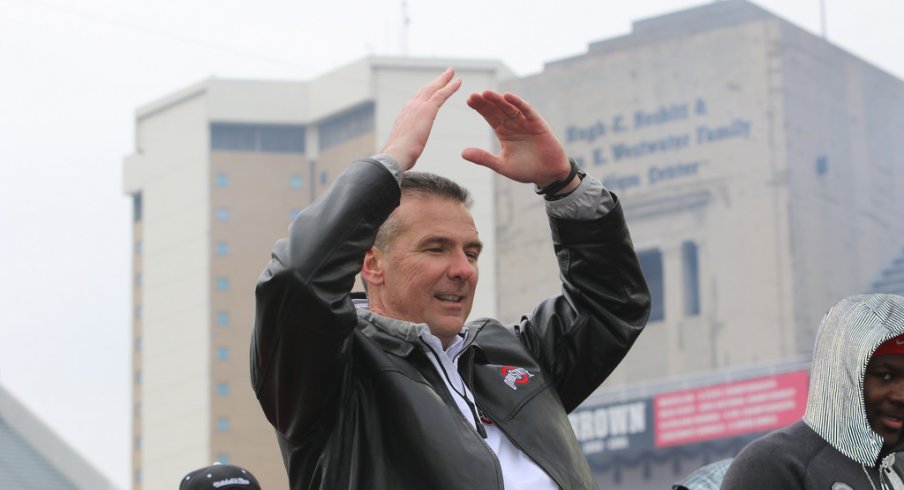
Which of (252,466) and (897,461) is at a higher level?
(897,461)

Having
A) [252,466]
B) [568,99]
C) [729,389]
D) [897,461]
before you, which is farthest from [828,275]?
[897,461]

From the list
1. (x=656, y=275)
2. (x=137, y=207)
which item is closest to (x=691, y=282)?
(x=656, y=275)

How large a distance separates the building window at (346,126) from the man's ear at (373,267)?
275ft

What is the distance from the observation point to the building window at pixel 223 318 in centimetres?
9050

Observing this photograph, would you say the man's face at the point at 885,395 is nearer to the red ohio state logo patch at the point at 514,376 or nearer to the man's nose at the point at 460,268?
the red ohio state logo patch at the point at 514,376

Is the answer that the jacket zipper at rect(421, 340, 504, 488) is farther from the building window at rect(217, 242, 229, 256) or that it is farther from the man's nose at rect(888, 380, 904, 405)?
the building window at rect(217, 242, 229, 256)

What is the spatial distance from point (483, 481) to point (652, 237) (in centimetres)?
6533

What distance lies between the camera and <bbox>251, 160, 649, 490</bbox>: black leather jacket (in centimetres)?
371

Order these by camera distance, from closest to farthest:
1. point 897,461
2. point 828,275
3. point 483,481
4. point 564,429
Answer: point 483,481 → point 564,429 → point 897,461 → point 828,275

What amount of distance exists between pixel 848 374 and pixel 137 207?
97438mm

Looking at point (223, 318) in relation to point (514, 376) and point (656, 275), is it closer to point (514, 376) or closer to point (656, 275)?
point (656, 275)

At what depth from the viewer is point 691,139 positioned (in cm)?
6962

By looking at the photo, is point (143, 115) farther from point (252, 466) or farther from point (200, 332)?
point (252, 466)

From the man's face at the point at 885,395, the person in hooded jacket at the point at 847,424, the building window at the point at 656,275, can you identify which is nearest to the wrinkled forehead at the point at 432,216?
the person in hooded jacket at the point at 847,424
